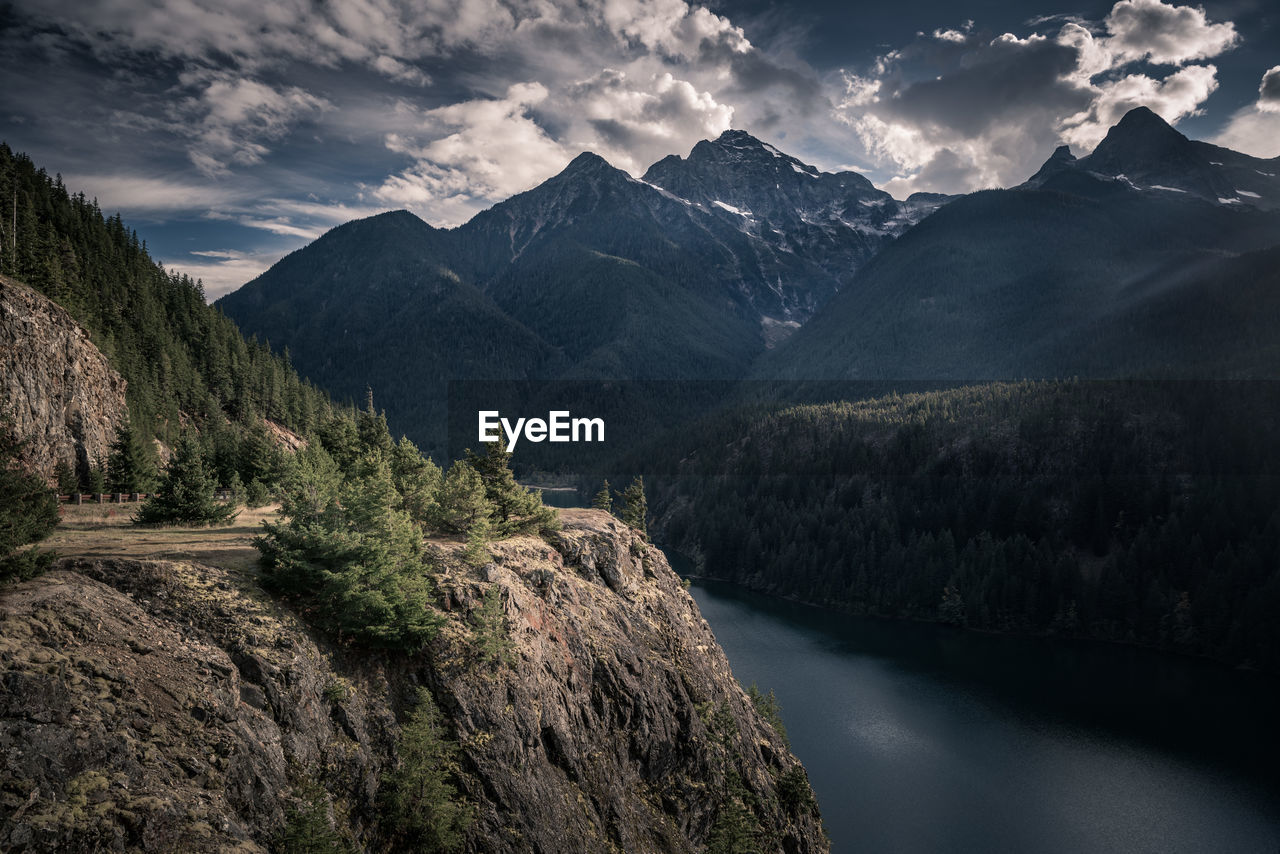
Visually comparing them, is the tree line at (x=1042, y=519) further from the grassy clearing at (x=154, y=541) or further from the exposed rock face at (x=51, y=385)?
the grassy clearing at (x=154, y=541)

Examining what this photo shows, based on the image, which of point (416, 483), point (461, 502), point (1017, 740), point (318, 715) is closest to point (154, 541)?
point (416, 483)

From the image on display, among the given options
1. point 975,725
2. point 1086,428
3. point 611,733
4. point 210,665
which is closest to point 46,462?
point 210,665

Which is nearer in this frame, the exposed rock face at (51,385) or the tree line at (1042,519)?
the exposed rock face at (51,385)

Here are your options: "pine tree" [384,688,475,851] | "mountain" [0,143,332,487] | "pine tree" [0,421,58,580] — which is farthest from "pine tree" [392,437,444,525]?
"mountain" [0,143,332,487]

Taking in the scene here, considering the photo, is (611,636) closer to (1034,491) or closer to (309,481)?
(309,481)

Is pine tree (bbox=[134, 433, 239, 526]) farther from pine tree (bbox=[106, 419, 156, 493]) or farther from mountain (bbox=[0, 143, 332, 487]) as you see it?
pine tree (bbox=[106, 419, 156, 493])

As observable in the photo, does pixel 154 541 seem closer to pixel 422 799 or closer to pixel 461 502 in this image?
pixel 461 502

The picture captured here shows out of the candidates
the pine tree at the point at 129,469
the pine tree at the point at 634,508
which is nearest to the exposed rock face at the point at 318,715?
the pine tree at the point at 634,508

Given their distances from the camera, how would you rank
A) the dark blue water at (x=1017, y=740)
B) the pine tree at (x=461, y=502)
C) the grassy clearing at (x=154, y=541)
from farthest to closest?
the dark blue water at (x=1017, y=740)
the pine tree at (x=461, y=502)
the grassy clearing at (x=154, y=541)
